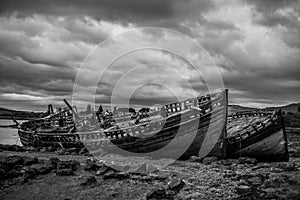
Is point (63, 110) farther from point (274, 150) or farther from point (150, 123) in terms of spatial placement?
point (274, 150)

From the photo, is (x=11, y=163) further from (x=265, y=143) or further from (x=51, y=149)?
(x=265, y=143)

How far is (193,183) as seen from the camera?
36.4 feet

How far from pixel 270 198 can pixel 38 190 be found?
386 inches

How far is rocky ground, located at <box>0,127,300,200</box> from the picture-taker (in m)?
9.67

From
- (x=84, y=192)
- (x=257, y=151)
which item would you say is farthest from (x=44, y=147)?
(x=257, y=151)

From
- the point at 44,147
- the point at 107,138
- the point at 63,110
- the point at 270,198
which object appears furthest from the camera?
the point at 63,110

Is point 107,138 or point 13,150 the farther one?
point 13,150

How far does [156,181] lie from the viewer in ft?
38.0

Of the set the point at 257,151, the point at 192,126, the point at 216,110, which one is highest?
the point at 216,110

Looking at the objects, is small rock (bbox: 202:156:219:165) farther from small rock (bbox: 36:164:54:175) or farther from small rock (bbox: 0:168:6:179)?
small rock (bbox: 0:168:6:179)

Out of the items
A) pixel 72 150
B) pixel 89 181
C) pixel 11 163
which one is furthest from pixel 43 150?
pixel 89 181

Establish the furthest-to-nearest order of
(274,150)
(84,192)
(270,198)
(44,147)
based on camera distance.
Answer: (44,147), (274,150), (84,192), (270,198)

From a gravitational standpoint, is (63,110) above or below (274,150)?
above

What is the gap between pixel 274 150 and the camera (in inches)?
623
